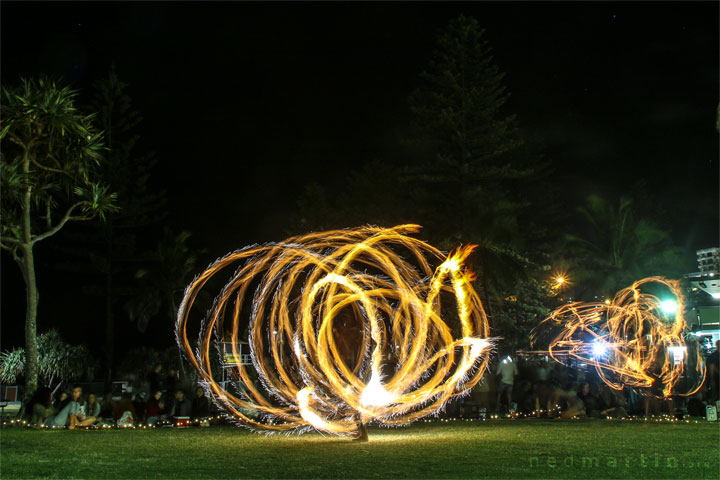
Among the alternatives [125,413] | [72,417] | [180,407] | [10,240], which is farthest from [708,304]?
[10,240]

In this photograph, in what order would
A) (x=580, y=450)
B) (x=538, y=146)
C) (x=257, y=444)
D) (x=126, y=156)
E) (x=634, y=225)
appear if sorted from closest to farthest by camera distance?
(x=580, y=450) → (x=257, y=444) → (x=126, y=156) → (x=538, y=146) → (x=634, y=225)

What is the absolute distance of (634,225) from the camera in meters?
38.5

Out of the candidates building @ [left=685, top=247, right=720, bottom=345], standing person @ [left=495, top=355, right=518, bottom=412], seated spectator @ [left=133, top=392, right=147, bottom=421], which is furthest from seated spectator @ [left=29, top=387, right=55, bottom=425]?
building @ [left=685, top=247, right=720, bottom=345]

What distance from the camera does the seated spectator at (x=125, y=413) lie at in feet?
47.8

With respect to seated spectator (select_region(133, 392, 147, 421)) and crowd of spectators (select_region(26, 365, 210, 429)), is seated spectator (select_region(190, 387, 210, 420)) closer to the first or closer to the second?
crowd of spectators (select_region(26, 365, 210, 429))

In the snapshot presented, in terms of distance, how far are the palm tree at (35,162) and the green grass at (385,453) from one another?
5.37m

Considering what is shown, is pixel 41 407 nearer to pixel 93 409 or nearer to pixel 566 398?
pixel 93 409

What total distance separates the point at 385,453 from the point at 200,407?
6.22 meters

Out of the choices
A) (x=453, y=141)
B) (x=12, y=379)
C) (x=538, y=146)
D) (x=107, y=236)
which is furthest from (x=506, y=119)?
(x=12, y=379)

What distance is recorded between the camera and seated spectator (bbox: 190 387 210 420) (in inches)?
590

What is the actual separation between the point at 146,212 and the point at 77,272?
348 cm

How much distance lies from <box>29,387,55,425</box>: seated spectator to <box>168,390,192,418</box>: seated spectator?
7.61ft

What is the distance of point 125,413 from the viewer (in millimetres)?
14656

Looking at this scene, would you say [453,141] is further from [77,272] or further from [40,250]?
[40,250]
